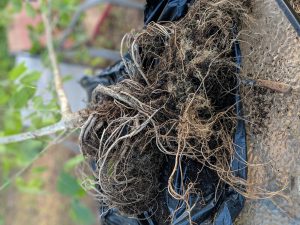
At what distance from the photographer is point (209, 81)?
3.62 feet

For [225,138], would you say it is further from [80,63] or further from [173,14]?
[80,63]

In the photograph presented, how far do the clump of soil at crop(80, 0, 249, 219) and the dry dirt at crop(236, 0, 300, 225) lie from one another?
2.3 inches

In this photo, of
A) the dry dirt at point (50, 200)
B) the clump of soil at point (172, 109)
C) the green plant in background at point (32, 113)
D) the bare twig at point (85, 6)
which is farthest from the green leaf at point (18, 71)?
the dry dirt at point (50, 200)

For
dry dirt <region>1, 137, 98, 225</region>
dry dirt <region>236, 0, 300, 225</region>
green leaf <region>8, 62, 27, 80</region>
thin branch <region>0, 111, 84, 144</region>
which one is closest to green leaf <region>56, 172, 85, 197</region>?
thin branch <region>0, 111, 84, 144</region>

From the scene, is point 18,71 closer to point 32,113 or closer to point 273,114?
point 32,113

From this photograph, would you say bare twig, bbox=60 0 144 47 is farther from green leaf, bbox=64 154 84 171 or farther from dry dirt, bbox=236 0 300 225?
dry dirt, bbox=236 0 300 225

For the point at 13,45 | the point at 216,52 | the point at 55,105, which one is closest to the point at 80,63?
the point at 13,45

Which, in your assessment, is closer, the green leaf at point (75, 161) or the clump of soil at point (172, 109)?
the clump of soil at point (172, 109)

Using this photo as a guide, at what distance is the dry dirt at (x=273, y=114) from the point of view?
109 cm

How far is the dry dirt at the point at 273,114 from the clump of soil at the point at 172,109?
6 centimetres

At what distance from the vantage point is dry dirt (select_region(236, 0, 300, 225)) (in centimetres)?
109

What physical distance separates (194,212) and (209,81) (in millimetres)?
353

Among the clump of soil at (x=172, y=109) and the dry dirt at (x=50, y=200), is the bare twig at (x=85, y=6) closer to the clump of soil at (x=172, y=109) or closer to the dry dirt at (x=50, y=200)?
the dry dirt at (x=50, y=200)

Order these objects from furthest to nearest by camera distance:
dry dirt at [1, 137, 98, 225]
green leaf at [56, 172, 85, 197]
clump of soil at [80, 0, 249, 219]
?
dry dirt at [1, 137, 98, 225] < green leaf at [56, 172, 85, 197] < clump of soil at [80, 0, 249, 219]
